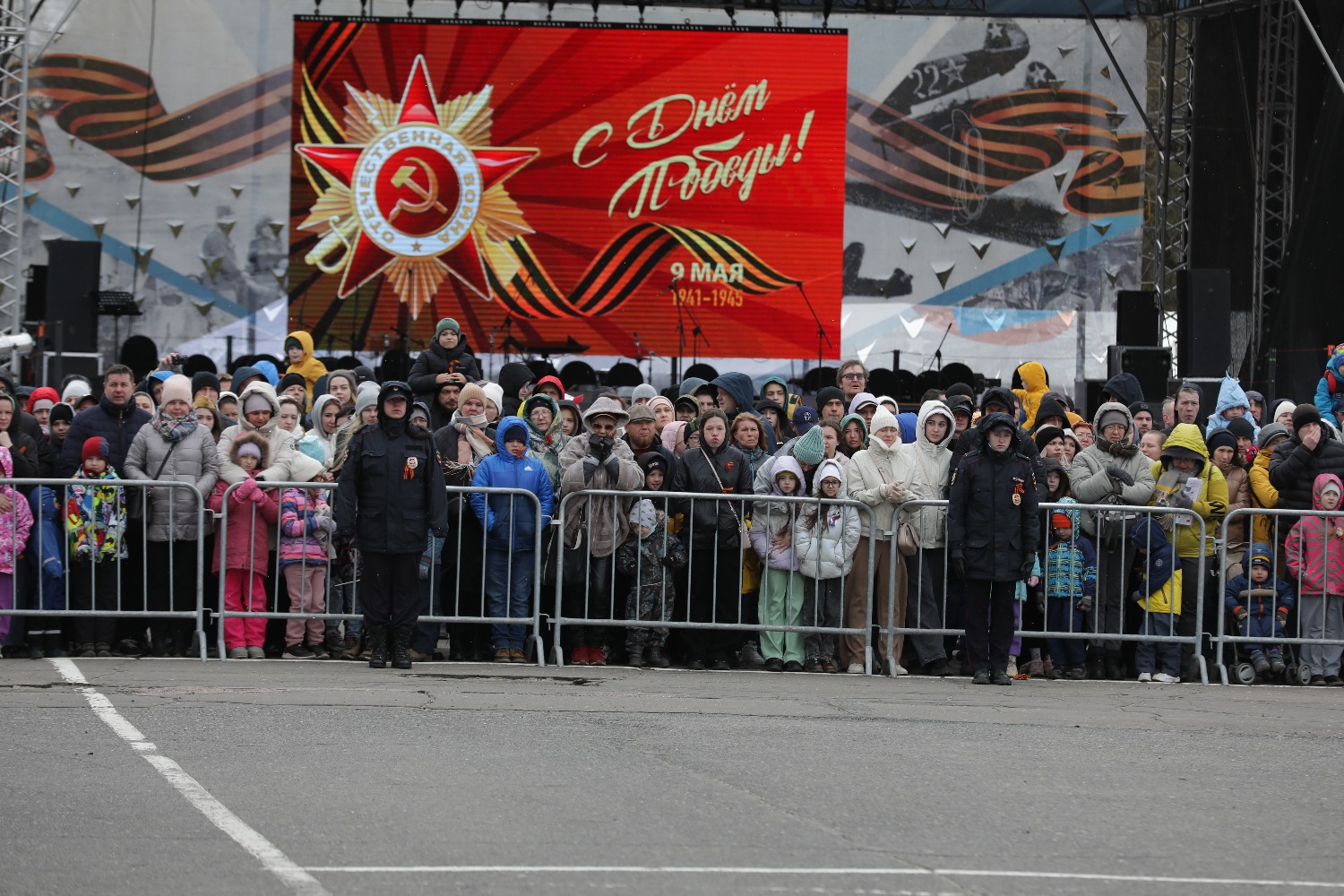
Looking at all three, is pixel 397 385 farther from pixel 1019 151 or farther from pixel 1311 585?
pixel 1019 151

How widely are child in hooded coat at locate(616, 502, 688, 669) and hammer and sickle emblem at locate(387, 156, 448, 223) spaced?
12.1 m

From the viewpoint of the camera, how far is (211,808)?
5883 mm

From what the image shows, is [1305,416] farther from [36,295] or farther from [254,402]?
[36,295]

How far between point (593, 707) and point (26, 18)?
1323 centimetres

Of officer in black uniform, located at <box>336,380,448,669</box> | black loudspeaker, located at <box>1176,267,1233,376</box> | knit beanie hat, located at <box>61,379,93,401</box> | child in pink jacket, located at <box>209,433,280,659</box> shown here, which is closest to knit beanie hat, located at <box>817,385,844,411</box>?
officer in black uniform, located at <box>336,380,448,669</box>

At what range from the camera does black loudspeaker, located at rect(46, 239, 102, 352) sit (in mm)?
18438

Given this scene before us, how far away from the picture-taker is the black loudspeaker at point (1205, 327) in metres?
16.8

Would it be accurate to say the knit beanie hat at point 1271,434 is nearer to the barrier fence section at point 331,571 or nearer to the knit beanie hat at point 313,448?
the barrier fence section at point 331,571

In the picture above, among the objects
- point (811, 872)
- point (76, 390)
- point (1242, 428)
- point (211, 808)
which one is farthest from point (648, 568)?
point (76, 390)

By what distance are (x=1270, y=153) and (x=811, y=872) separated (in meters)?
17.3

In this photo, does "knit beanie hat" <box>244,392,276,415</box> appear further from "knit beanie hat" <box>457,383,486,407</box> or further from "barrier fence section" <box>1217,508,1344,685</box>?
"barrier fence section" <box>1217,508,1344,685</box>

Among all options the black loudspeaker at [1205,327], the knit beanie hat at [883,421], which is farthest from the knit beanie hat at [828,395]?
the black loudspeaker at [1205,327]

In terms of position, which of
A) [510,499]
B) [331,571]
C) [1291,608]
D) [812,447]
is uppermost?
[812,447]

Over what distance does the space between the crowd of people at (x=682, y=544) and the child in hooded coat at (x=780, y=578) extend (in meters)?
0.01
